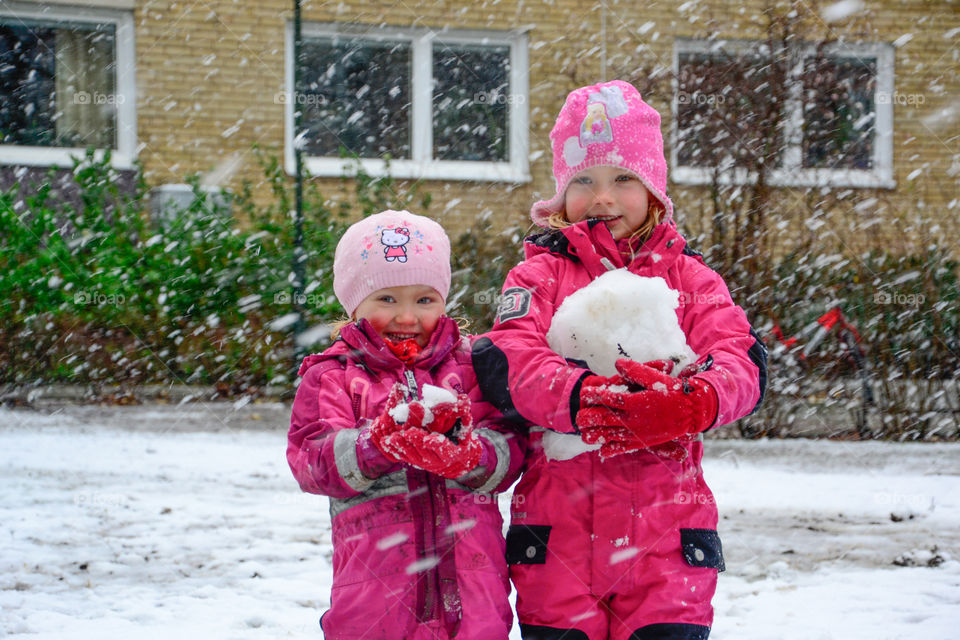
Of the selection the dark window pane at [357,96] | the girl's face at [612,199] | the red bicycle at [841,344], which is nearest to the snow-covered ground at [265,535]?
the red bicycle at [841,344]

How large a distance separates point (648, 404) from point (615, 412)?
0.24ft

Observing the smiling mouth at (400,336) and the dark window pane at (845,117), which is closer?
the smiling mouth at (400,336)

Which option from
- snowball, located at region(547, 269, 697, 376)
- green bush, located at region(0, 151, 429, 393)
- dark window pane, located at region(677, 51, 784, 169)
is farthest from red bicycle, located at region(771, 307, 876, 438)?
snowball, located at region(547, 269, 697, 376)

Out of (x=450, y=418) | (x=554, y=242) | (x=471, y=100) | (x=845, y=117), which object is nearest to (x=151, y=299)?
Answer: (x=471, y=100)

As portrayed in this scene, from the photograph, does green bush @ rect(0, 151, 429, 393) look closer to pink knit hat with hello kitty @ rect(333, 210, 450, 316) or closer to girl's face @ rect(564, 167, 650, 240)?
pink knit hat with hello kitty @ rect(333, 210, 450, 316)

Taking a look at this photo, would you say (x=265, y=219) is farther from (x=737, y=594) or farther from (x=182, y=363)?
(x=737, y=594)

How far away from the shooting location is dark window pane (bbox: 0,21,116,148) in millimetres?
10117

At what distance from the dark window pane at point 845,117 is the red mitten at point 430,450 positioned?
718cm

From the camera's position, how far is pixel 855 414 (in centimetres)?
694

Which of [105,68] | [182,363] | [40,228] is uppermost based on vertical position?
[105,68]

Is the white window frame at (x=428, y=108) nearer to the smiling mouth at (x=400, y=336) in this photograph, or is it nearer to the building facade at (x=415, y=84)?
the building facade at (x=415, y=84)

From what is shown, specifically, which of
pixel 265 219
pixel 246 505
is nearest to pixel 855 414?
pixel 246 505

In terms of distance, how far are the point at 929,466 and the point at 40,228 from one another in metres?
7.07

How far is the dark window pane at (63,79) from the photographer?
1012cm
